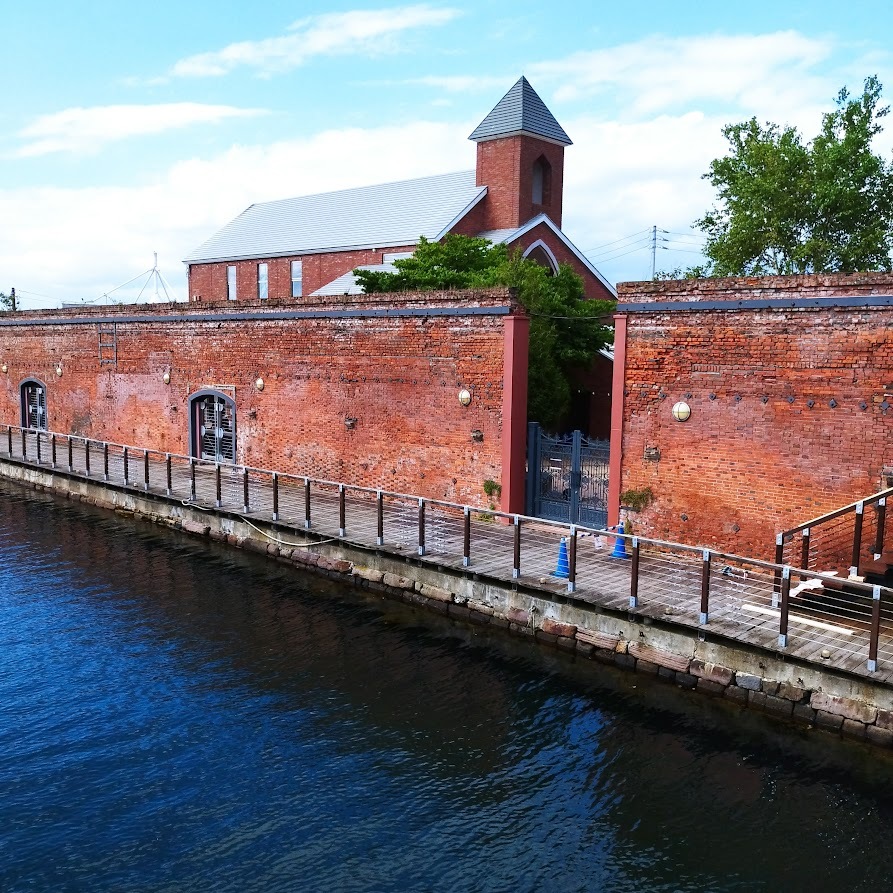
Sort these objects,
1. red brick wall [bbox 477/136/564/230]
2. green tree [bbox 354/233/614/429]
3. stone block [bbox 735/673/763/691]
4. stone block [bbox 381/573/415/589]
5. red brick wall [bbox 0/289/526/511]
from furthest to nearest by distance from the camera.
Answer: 1. red brick wall [bbox 477/136/564/230]
2. green tree [bbox 354/233/614/429]
3. red brick wall [bbox 0/289/526/511]
4. stone block [bbox 381/573/415/589]
5. stone block [bbox 735/673/763/691]

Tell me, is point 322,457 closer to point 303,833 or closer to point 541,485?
point 541,485

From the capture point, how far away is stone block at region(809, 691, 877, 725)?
8789mm

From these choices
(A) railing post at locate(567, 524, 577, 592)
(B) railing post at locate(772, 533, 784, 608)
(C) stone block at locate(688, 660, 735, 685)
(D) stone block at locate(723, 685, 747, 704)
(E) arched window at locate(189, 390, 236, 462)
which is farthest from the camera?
(E) arched window at locate(189, 390, 236, 462)

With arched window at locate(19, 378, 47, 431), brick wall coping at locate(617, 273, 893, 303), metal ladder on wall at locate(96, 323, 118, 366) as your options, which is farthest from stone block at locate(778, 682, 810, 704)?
arched window at locate(19, 378, 47, 431)

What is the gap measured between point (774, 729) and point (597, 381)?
16747 millimetres

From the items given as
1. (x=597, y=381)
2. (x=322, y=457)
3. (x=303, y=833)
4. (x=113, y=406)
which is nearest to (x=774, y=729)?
(x=303, y=833)

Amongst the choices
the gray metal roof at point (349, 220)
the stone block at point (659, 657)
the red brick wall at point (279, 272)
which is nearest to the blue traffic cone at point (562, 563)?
the stone block at point (659, 657)

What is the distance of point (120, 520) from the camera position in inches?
760

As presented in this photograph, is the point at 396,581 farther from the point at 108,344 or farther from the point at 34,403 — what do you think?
the point at 34,403

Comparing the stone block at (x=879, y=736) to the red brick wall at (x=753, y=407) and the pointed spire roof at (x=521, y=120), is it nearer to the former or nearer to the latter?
the red brick wall at (x=753, y=407)

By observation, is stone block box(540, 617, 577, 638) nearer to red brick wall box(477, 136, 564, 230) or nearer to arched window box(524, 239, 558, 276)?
arched window box(524, 239, 558, 276)

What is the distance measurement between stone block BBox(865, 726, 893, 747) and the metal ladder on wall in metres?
21.8

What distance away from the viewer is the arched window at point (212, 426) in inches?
826

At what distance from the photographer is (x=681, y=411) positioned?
1308cm
